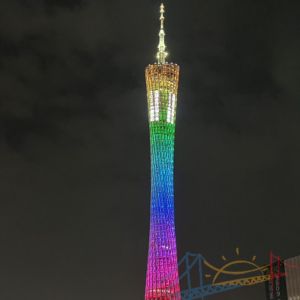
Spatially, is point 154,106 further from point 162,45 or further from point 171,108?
point 162,45

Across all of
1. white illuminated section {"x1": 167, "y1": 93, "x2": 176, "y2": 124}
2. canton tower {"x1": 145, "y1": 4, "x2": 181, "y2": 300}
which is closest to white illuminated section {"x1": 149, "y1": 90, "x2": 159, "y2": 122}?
canton tower {"x1": 145, "y1": 4, "x2": 181, "y2": 300}

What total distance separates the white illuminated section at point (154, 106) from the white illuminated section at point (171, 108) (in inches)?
42.0

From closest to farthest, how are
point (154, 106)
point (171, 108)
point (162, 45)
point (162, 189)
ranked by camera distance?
point (162, 189) → point (154, 106) → point (171, 108) → point (162, 45)

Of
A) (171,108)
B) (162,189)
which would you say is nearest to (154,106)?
(171,108)

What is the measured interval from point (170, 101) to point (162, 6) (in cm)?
1475

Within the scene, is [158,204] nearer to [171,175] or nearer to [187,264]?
[171,175]

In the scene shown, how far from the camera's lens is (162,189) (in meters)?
51.8

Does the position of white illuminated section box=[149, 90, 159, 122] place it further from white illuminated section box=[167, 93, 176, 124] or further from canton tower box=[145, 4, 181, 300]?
white illuminated section box=[167, 93, 176, 124]

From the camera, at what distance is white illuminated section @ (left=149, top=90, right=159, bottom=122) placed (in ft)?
177

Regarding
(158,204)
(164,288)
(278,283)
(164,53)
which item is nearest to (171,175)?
(158,204)

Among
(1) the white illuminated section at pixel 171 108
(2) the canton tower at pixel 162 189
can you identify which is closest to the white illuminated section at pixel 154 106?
(2) the canton tower at pixel 162 189

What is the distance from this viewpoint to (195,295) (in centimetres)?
5478

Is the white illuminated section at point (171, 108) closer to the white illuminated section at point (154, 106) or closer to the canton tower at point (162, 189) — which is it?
the canton tower at point (162, 189)

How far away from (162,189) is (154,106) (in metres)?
7.70
